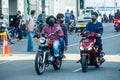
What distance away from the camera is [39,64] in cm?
1390

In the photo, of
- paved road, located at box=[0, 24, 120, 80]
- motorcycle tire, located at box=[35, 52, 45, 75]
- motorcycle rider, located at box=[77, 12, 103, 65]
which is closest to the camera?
paved road, located at box=[0, 24, 120, 80]

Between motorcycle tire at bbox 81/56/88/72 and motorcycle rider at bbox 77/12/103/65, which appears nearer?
motorcycle tire at bbox 81/56/88/72

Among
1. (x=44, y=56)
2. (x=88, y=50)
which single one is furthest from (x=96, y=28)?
(x=44, y=56)

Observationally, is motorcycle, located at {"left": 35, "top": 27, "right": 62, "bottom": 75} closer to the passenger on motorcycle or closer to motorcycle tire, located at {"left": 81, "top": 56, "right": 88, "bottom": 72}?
the passenger on motorcycle

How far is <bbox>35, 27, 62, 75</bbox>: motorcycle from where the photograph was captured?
1388 centimetres

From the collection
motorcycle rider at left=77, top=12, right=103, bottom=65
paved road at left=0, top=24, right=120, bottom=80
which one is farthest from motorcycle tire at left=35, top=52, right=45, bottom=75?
motorcycle rider at left=77, top=12, right=103, bottom=65

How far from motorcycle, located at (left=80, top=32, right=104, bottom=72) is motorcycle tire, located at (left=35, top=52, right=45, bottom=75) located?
3.91 ft

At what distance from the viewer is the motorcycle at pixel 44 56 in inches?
547

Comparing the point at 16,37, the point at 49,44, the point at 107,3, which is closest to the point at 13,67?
the point at 49,44

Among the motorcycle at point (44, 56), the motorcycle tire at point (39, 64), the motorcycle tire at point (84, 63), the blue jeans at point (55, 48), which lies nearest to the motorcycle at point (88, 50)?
the motorcycle tire at point (84, 63)

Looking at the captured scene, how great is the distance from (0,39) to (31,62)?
11.4m

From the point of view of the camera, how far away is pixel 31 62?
17578 millimetres

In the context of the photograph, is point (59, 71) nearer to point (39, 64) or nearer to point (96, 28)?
point (39, 64)

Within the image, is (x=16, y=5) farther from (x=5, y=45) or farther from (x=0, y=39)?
(x=5, y=45)
